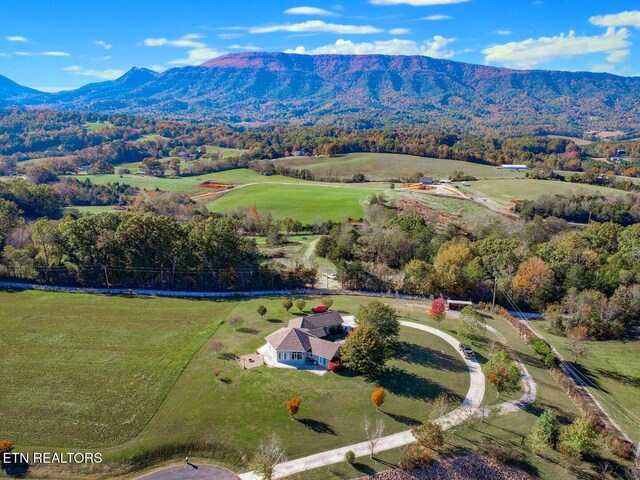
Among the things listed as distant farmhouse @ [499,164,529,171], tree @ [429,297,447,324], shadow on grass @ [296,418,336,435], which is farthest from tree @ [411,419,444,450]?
distant farmhouse @ [499,164,529,171]

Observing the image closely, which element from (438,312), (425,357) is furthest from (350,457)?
(438,312)

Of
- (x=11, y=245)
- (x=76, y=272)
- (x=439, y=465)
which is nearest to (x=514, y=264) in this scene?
(x=439, y=465)

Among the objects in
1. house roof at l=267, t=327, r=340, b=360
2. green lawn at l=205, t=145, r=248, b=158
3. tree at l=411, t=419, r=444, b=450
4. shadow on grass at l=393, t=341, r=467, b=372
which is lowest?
shadow on grass at l=393, t=341, r=467, b=372

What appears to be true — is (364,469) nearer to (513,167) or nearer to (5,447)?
(5,447)

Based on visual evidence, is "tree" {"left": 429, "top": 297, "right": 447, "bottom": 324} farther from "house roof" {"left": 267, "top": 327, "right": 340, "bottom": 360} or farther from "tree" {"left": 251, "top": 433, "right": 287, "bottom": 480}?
"tree" {"left": 251, "top": 433, "right": 287, "bottom": 480}

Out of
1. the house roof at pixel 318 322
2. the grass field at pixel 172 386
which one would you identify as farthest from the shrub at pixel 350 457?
the house roof at pixel 318 322

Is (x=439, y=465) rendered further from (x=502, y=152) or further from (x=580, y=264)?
(x=502, y=152)
